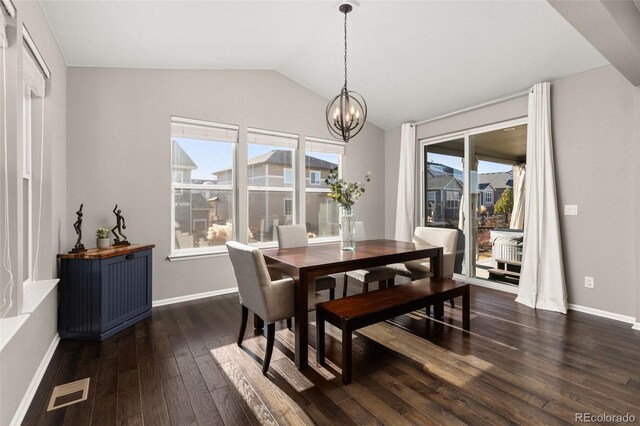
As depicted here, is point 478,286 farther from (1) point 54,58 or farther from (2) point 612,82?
(1) point 54,58

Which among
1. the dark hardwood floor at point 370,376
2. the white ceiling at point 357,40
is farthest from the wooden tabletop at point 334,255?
the white ceiling at point 357,40

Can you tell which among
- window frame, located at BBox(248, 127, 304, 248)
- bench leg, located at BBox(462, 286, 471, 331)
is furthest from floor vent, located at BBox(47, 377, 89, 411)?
bench leg, located at BBox(462, 286, 471, 331)

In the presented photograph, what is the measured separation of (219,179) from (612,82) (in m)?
4.57

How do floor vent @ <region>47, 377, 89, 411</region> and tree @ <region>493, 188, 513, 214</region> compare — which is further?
tree @ <region>493, 188, 513, 214</region>

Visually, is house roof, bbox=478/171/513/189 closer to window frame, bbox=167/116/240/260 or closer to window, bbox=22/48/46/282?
window frame, bbox=167/116/240/260

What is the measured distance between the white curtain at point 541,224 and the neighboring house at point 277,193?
285cm

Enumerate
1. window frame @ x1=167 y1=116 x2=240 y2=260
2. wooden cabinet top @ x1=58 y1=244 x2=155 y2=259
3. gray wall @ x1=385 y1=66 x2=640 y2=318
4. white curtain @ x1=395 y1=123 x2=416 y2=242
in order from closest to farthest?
wooden cabinet top @ x1=58 y1=244 x2=155 y2=259 → gray wall @ x1=385 y1=66 x2=640 y2=318 → window frame @ x1=167 y1=116 x2=240 y2=260 → white curtain @ x1=395 y1=123 x2=416 y2=242

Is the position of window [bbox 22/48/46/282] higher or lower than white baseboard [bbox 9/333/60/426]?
higher

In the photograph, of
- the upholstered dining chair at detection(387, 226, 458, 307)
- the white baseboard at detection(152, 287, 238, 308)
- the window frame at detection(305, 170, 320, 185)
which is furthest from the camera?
the window frame at detection(305, 170, 320, 185)

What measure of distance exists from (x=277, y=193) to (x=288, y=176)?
1.12ft

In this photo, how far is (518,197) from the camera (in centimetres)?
402

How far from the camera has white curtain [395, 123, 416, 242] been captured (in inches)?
204

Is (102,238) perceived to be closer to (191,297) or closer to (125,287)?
(125,287)

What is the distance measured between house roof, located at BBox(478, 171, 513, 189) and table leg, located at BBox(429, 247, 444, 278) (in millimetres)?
1727
